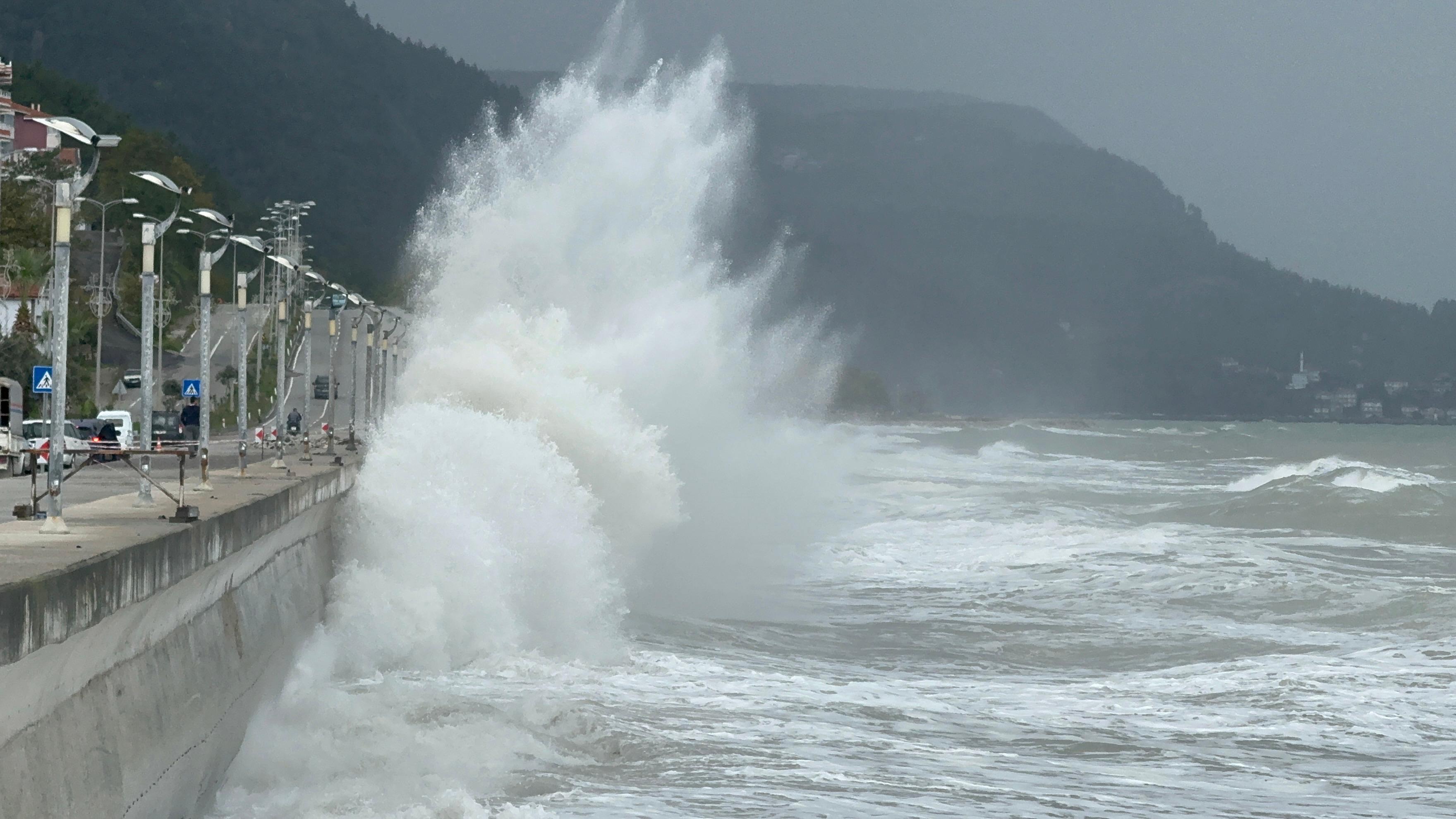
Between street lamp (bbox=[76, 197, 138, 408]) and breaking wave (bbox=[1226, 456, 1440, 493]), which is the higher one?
street lamp (bbox=[76, 197, 138, 408])

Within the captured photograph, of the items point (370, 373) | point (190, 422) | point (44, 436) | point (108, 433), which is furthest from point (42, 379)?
point (370, 373)

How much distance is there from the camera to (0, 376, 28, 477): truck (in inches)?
1051

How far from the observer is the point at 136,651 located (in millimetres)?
9531

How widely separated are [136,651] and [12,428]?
78.1 ft

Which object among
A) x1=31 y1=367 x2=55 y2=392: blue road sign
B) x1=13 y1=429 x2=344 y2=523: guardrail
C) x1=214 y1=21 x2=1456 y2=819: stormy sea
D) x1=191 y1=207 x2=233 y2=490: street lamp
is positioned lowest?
x1=214 y1=21 x2=1456 y2=819: stormy sea

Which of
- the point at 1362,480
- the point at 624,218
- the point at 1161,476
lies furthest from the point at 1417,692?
the point at 1161,476

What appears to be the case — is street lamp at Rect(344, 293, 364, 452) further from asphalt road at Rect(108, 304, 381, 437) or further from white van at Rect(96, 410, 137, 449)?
asphalt road at Rect(108, 304, 381, 437)

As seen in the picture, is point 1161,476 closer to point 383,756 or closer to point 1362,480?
point 1362,480

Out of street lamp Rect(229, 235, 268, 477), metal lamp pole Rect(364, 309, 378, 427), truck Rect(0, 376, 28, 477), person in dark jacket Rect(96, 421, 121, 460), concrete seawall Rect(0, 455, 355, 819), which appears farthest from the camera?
metal lamp pole Rect(364, 309, 378, 427)

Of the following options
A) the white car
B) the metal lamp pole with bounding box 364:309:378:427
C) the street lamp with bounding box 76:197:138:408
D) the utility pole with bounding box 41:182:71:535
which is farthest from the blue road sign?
the street lamp with bounding box 76:197:138:408

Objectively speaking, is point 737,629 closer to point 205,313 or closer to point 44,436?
point 205,313

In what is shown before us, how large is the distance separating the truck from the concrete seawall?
12.0 metres

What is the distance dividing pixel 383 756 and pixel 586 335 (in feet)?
87.9

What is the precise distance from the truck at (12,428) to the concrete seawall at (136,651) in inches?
474
